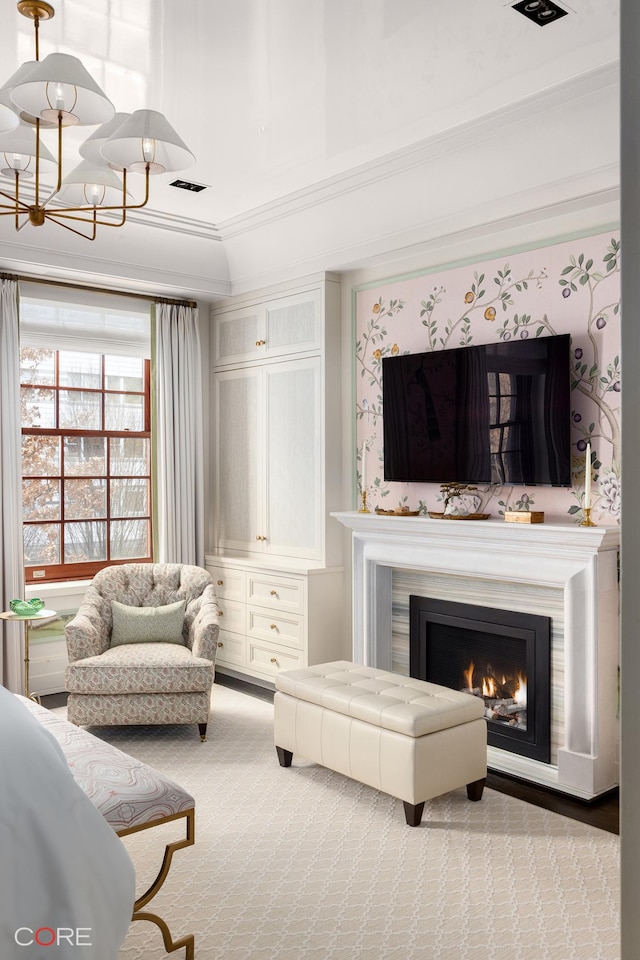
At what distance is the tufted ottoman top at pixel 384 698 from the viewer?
3.16 metres

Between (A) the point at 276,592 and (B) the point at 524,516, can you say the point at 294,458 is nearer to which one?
(A) the point at 276,592

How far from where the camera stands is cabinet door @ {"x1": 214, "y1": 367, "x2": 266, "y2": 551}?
540 centimetres

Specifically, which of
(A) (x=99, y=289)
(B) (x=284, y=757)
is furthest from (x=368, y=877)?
(A) (x=99, y=289)

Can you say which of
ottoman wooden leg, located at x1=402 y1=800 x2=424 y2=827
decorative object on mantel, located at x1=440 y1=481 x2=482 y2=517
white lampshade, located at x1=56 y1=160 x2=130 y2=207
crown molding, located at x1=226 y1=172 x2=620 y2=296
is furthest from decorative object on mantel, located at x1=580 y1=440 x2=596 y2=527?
white lampshade, located at x1=56 y1=160 x2=130 y2=207

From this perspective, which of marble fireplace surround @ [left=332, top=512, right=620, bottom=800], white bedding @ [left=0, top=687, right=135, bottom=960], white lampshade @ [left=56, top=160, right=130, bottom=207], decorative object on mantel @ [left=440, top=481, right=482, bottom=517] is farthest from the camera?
decorative object on mantel @ [left=440, top=481, right=482, bottom=517]

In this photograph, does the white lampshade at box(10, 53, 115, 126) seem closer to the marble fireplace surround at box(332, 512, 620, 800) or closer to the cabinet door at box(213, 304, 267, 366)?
the marble fireplace surround at box(332, 512, 620, 800)

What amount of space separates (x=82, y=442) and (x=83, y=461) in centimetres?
13

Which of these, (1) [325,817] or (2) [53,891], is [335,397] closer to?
(1) [325,817]

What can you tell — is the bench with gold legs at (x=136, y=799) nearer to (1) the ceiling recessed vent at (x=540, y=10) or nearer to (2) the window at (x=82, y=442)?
(1) the ceiling recessed vent at (x=540, y=10)

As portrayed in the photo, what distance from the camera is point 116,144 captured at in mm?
2617

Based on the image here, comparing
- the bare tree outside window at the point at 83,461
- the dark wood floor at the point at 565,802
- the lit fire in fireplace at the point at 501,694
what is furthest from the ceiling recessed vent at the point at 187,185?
the dark wood floor at the point at 565,802

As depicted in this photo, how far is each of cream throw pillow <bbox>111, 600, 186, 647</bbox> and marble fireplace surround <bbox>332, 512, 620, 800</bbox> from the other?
1561 mm

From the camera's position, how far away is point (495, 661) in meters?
3.97

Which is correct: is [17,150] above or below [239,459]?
above
